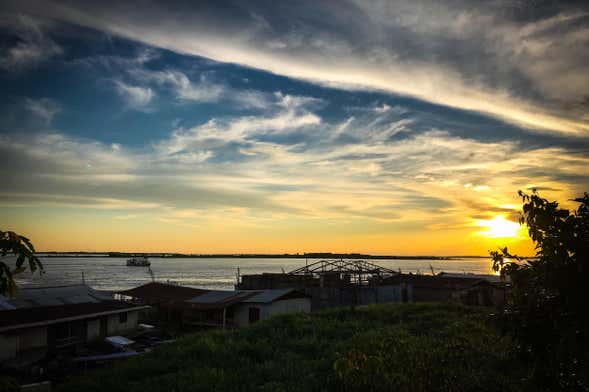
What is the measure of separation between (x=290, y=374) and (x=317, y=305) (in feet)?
99.7

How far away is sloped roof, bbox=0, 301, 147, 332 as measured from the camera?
23984 millimetres

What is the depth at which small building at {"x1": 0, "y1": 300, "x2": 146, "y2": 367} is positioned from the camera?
77.0 feet

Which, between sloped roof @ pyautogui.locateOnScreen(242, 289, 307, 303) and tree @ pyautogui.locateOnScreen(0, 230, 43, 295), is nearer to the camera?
tree @ pyautogui.locateOnScreen(0, 230, 43, 295)

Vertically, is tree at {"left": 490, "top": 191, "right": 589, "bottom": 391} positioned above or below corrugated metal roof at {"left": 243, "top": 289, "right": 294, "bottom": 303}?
above

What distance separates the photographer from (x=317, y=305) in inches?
1702

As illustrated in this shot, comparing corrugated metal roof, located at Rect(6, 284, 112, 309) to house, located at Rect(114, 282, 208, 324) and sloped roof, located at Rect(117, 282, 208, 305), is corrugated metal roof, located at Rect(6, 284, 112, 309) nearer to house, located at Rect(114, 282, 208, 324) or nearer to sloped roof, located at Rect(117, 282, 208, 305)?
house, located at Rect(114, 282, 208, 324)

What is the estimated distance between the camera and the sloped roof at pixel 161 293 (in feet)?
143

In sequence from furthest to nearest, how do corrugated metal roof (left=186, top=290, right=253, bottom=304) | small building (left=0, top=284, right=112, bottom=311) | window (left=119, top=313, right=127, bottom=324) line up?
1. corrugated metal roof (left=186, top=290, right=253, bottom=304)
2. window (left=119, top=313, right=127, bottom=324)
3. small building (left=0, top=284, right=112, bottom=311)

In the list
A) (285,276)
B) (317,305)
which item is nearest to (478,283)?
(317,305)

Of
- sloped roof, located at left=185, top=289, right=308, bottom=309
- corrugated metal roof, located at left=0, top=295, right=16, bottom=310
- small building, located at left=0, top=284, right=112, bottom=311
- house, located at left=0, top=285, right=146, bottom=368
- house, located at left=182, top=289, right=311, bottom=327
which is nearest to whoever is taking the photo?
house, located at left=0, top=285, right=146, bottom=368

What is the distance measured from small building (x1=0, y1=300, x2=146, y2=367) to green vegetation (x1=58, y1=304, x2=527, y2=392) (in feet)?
31.7

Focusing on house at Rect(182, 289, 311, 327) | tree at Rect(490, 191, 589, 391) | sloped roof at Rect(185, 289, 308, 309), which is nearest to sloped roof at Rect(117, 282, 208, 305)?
sloped roof at Rect(185, 289, 308, 309)

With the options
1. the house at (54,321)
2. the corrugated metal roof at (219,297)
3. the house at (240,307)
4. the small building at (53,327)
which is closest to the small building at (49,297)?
the house at (54,321)

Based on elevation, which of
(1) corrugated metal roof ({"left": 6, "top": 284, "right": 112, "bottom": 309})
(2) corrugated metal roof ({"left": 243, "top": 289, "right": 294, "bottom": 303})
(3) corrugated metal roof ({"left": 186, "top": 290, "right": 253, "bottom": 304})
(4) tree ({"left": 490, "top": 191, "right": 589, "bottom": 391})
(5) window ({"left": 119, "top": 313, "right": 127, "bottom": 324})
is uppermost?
(4) tree ({"left": 490, "top": 191, "right": 589, "bottom": 391})
